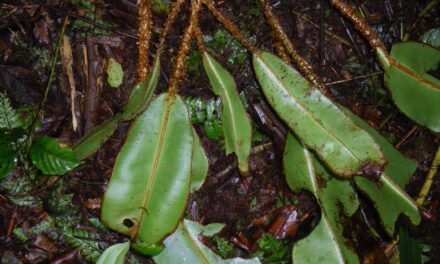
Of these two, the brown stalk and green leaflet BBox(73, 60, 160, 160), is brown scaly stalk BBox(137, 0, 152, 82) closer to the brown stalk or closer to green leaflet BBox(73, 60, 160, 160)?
green leaflet BBox(73, 60, 160, 160)

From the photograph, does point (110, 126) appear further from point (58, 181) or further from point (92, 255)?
point (92, 255)

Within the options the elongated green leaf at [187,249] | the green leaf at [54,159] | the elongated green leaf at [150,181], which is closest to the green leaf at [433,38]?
the elongated green leaf at [150,181]

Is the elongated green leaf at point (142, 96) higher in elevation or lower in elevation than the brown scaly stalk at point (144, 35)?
lower

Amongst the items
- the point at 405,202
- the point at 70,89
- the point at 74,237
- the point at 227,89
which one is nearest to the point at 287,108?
the point at 227,89

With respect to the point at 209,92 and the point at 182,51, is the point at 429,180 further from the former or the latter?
the point at 182,51

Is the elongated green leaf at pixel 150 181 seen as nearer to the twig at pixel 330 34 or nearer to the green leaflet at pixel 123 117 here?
the green leaflet at pixel 123 117

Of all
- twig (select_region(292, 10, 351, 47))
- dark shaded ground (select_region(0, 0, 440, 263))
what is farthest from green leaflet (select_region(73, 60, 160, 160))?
twig (select_region(292, 10, 351, 47))

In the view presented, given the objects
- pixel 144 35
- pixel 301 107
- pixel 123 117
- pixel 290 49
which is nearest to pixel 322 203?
pixel 301 107
